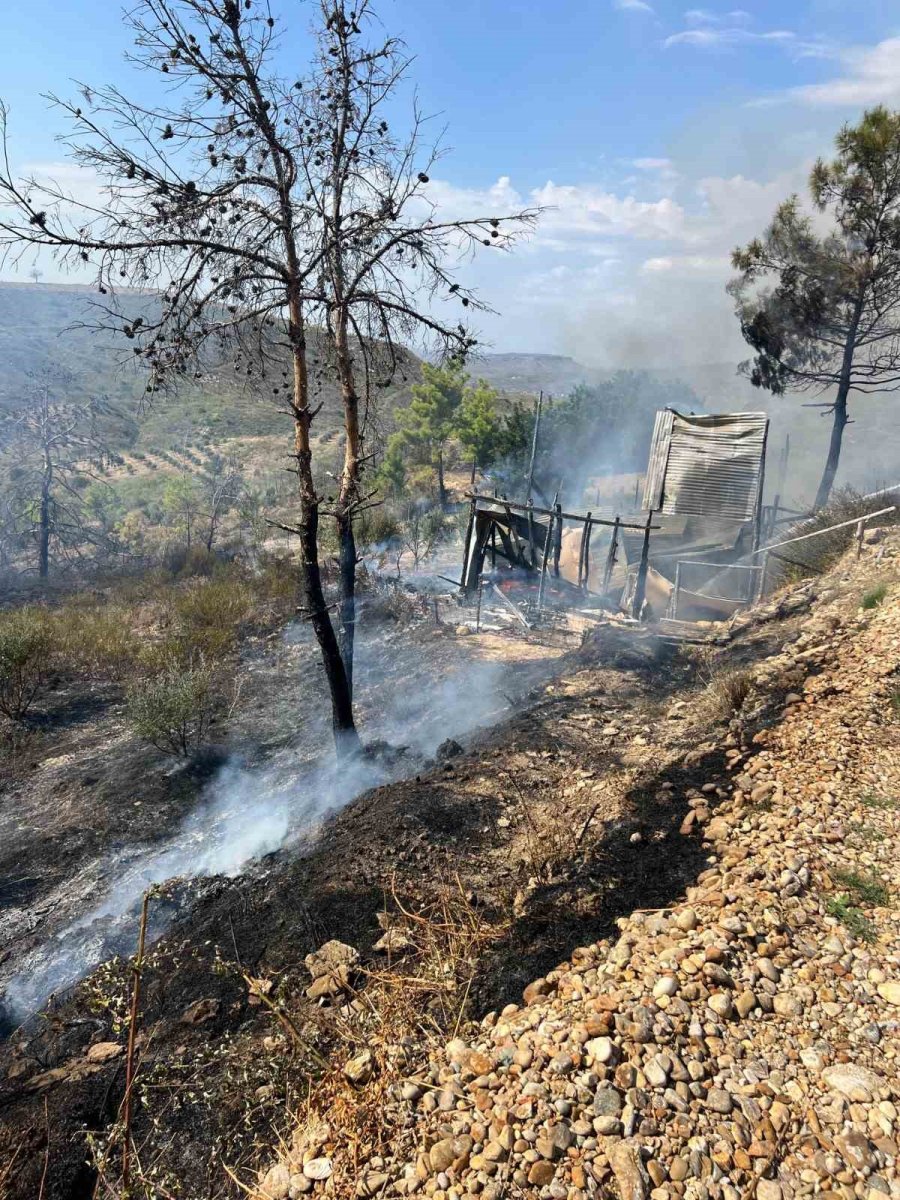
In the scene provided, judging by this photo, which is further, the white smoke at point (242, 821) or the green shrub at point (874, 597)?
the green shrub at point (874, 597)

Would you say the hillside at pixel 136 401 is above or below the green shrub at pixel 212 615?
above

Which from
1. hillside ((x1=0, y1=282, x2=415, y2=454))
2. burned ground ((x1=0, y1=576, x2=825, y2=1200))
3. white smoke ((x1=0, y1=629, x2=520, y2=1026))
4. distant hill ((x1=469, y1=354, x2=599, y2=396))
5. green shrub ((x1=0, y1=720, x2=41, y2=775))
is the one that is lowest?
green shrub ((x1=0, y1=720, x2=41, y2=775))

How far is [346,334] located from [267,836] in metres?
4.58

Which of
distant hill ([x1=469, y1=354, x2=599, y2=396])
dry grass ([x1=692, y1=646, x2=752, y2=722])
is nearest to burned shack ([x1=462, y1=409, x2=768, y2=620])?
dry grass ([x1=692, y1=646, x2=752, y2=722])

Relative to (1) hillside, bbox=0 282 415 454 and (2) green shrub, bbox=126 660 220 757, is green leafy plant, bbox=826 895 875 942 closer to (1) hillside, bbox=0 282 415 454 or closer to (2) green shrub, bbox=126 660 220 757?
(2) green shrub, bbox=126 660 220 757

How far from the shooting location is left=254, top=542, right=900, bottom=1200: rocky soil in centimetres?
218

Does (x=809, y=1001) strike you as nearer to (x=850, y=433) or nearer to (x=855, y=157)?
(x=855, y=157)

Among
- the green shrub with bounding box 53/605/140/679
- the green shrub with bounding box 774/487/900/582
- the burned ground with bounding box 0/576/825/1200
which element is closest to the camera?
the burned ground with bounding box 0/576/825/1200

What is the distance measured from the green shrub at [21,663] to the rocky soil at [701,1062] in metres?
8.05

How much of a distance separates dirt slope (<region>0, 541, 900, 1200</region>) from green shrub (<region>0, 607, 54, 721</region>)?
5.69 meters

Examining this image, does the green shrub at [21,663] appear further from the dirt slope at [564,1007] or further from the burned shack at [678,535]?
the burned shack at [678,535]

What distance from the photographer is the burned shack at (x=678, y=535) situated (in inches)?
432

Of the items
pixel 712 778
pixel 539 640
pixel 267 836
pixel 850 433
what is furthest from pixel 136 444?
pixel 850 433

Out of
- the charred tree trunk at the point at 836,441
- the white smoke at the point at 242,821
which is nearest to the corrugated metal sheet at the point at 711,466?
the charred tree trunk at the point at 836,441
